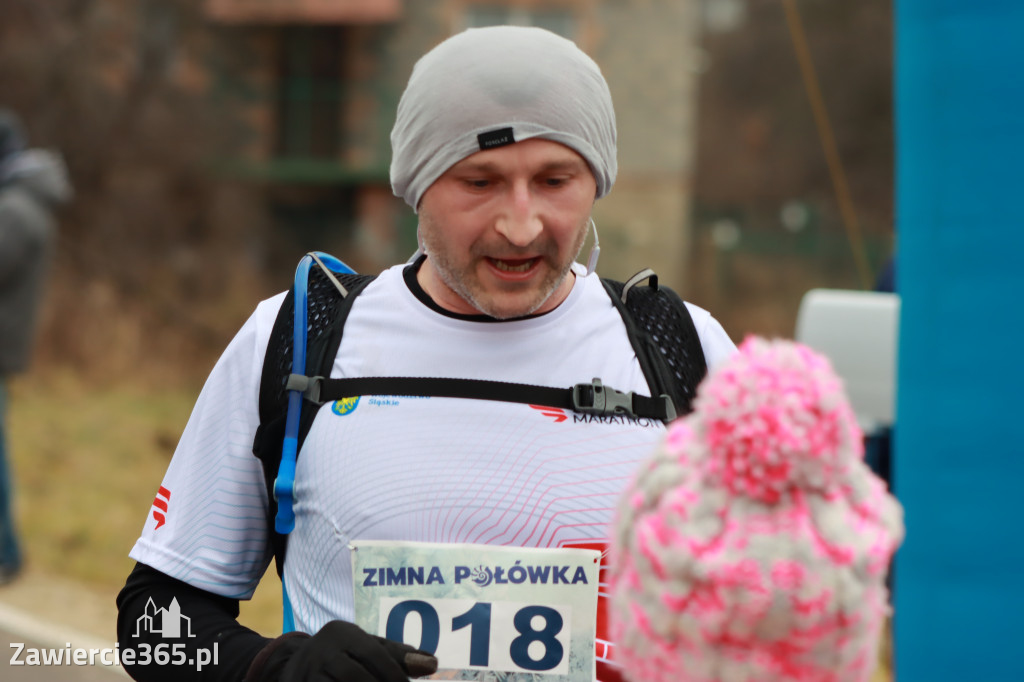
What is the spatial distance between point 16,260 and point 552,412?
5186mm

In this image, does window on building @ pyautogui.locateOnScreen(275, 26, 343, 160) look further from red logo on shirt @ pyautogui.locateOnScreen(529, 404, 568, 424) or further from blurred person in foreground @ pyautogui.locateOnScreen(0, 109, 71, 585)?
red logo on shirt @ pyautogui.locateOnScreen(529, 404, 568, 424)

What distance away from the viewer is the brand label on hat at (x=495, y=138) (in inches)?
70.2

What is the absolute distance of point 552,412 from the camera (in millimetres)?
1922

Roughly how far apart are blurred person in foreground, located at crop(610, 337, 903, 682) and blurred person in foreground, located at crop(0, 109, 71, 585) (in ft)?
19.4

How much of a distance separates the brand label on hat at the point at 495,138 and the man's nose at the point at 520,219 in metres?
0.06

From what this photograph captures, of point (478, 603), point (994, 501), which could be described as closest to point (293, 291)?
point (478, 603)

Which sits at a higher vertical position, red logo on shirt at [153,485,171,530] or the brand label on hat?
the brand label on hat

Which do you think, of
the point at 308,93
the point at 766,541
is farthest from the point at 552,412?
the point at 308,93

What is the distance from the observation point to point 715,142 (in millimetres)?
23703

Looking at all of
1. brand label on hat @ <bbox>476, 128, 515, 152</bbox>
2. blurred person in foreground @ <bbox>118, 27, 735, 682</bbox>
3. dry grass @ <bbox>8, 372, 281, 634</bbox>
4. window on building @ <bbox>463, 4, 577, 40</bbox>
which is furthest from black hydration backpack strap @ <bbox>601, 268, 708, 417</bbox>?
window on building @ <bbox>463, 4, 577, 40</bbox>

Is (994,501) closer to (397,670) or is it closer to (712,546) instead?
(397,670)

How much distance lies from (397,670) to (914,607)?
173 centimetres

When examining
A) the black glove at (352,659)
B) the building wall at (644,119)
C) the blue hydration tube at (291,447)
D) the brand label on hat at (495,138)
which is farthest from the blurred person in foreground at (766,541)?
the building wall at (644,119)

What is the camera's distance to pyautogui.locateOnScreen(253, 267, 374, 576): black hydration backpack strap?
1960 mm
